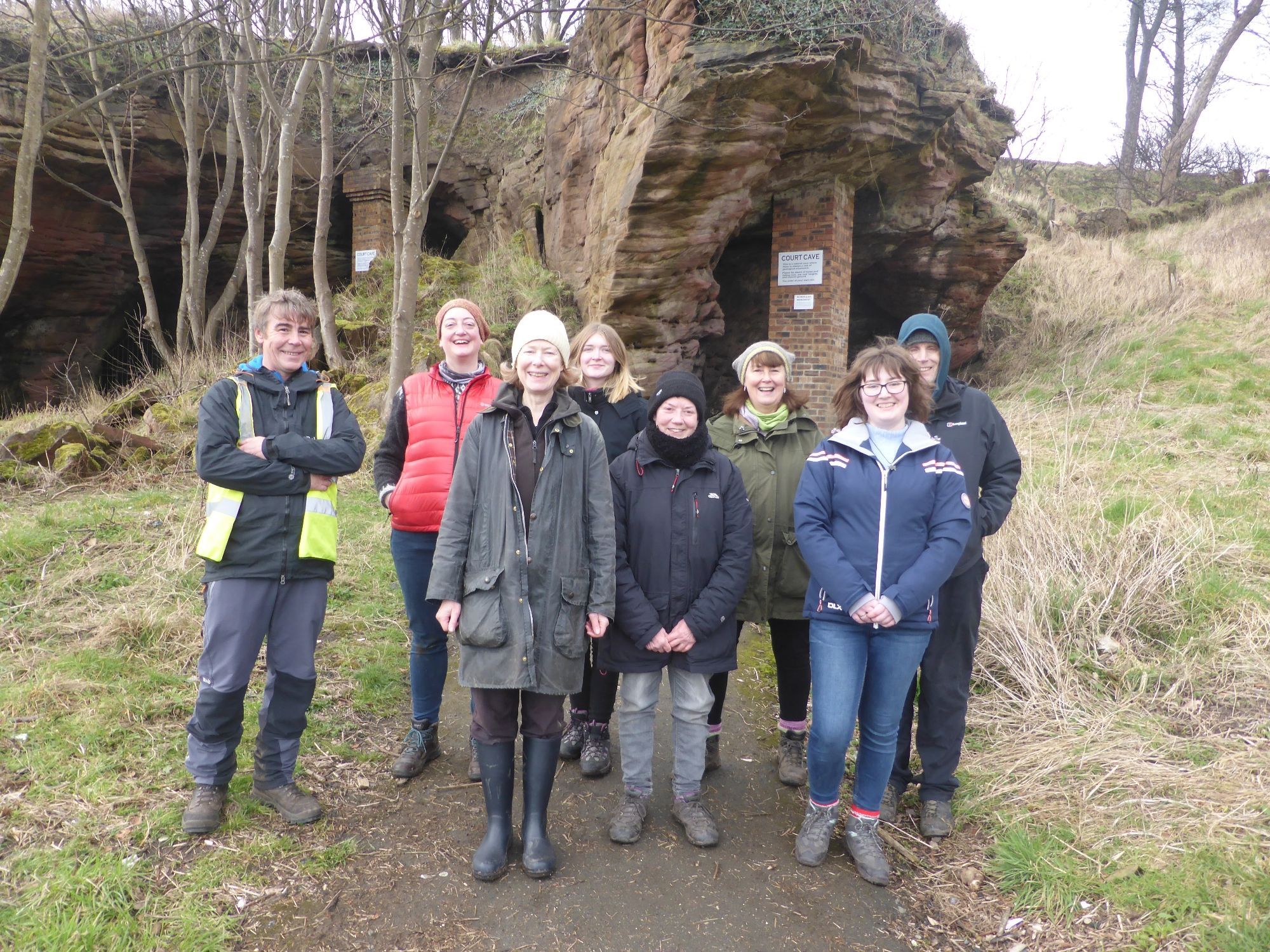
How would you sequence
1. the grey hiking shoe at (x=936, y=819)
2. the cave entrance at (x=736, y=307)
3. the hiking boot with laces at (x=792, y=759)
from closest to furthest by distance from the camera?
1. the grey hiking shoe at (x=936, y=819)
2. the hiking boot with laces at (x=792, y=759)
3. the cave entrance at (x=736, y=307)

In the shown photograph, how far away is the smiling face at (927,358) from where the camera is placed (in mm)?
3041

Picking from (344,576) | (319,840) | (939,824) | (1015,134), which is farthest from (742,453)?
(1015,134)

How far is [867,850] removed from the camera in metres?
2.88

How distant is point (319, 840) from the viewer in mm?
2932

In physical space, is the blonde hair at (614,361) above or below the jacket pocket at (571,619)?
above

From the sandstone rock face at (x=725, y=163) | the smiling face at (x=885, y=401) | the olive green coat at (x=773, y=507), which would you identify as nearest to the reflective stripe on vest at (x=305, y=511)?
the olive green coat at (x=773, y=507)

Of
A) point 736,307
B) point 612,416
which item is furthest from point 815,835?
point 736,307

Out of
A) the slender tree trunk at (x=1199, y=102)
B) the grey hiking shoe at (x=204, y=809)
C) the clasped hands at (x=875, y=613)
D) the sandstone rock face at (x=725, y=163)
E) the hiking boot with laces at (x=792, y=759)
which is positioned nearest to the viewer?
the clasped hands at (x=875, y=613)

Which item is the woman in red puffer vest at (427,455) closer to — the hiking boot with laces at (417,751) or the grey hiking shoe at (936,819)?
the hiking boot with laces at (417,751)

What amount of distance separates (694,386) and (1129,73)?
27.4m

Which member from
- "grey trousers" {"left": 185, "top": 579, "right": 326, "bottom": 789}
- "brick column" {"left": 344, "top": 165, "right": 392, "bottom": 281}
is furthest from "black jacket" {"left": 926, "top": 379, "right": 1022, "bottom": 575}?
"brick column" {"left": 344, "top": 165, "right": 392, "bottom": 281}

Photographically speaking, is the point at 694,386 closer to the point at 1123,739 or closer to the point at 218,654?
the point at 218,654

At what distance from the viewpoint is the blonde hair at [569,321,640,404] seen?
3727mm

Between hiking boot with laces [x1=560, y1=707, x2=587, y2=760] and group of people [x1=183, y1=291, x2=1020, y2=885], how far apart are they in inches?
24.2
